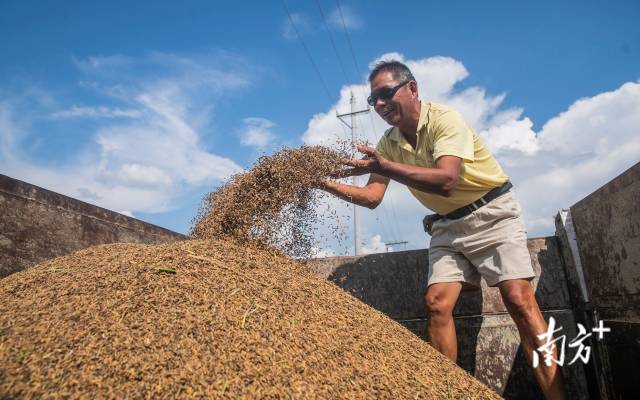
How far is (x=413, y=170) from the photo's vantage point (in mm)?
2777

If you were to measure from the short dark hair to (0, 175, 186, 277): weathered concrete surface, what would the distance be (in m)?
2.47

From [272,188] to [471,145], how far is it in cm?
130

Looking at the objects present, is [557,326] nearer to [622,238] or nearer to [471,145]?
[622,238]

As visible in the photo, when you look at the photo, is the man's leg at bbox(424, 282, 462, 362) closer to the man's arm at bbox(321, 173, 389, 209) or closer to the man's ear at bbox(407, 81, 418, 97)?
the man's arm at bbox(321, 173, 389, 209)

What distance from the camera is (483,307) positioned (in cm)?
328

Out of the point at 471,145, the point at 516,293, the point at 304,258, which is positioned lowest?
the point at 516,293

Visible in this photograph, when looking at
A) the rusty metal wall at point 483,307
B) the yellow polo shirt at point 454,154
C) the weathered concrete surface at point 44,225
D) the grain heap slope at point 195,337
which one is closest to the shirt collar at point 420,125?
the yellow polo shirt at point 454,154

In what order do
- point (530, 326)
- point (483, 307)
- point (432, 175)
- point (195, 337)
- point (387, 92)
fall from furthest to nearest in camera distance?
point (483, 307)
point (387, 92)
point (432, 175)
point (530, 326)
point (195, 337)

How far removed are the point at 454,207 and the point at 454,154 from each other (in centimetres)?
39

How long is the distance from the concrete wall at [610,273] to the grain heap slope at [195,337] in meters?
0.95

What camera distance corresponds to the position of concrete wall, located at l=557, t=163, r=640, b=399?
2.33 meters

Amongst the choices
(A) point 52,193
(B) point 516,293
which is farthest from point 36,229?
(B) point 516,293

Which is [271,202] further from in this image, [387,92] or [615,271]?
[615,271]
